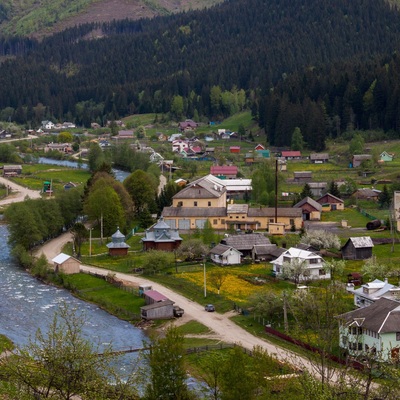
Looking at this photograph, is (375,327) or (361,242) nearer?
(375,327)

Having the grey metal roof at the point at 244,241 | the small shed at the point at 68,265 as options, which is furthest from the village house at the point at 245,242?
the small shed at the point at 68,265

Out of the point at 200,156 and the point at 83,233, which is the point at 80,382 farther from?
the point at 200,156

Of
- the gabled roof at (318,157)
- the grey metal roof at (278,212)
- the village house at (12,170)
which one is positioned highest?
the grey metal roof at (278,212)

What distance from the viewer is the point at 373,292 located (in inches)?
1897

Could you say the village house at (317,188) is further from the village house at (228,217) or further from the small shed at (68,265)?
the small shed at (68,265)

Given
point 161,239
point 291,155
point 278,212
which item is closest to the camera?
point 161,239

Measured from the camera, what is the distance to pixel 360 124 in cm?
12394

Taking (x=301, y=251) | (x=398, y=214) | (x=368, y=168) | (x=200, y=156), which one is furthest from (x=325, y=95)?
(x=301, y=251)

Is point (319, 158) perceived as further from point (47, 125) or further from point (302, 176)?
point (47, 125)

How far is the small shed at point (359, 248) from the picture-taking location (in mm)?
62281

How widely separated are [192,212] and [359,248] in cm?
1797

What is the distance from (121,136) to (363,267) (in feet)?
327

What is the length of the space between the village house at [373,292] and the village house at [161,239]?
21583mm

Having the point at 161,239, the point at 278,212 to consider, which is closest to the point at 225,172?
the point at 278,212
